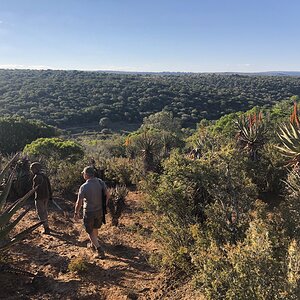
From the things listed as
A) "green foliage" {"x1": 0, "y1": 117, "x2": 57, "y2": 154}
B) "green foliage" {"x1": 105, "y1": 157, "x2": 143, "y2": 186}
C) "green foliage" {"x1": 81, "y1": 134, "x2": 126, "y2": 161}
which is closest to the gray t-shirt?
"green foliage" {"x1": 105, "y1": 157, "x2": 143, "y2": 186}

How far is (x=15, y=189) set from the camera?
854cm

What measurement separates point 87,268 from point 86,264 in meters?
0.11

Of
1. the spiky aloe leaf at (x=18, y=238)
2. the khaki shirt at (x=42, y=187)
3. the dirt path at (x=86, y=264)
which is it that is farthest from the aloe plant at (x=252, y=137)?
the spiky aloe leaf at (x=18, y=238)

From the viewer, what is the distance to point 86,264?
499 cm

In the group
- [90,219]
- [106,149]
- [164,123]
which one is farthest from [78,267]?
[164,123]

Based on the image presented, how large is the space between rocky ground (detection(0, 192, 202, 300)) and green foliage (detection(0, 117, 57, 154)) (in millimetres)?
20267

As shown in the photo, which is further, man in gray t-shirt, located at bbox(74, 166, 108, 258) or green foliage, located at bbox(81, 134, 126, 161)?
green foliage, located at bbox(81, 134, 126, 161)

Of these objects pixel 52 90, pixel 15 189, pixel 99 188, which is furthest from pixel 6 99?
pixel 99 188

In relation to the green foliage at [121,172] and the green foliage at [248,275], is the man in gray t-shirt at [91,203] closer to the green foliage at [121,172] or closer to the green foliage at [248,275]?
the green foliage at [248,275]

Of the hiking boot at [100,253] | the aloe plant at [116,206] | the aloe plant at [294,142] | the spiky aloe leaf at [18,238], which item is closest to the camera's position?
the spiky aloe leaf at [18,238]

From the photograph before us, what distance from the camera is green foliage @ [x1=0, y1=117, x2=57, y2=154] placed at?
25.9 m

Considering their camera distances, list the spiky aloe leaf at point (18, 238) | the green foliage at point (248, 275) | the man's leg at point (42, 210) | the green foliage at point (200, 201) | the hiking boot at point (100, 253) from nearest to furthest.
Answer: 1. the green foliage at point (248, 275)
2. the spiky aloe leaf at point (18, 238)
3. the green foliage at point (200, 201)
4. the hiking boot at point (100, 253)
5. the man's leg at point (42, 210)

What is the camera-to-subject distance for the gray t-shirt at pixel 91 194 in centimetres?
539

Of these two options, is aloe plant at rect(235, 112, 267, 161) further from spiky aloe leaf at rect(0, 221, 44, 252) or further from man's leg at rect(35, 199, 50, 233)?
spiky aloe leaf at rect(0, 221, 44, 252)
